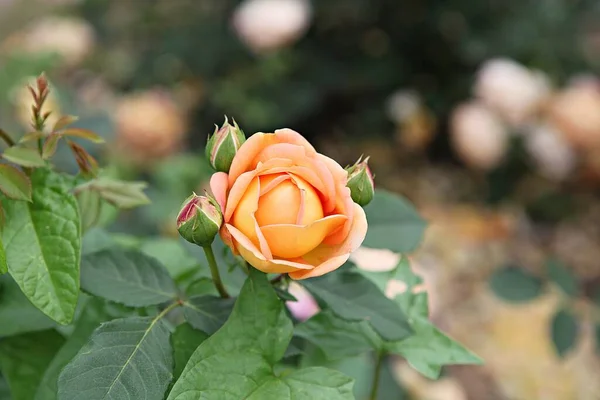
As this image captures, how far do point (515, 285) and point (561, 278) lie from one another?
0.08m

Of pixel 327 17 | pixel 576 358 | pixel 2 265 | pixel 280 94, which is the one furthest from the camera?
pixel 327 17

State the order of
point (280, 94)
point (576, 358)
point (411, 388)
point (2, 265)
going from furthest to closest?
point (280, 94), point (576, 358), point (411, 388), point (2, 265)

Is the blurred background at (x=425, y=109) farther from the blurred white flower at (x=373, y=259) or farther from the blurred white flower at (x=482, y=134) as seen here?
the blurred white flower at (x=373, y=259)

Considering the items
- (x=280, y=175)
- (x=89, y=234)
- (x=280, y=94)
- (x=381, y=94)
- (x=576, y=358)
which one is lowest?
(x=576, y=358)

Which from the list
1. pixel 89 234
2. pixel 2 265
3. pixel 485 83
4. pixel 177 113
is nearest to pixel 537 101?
pixel 485 83

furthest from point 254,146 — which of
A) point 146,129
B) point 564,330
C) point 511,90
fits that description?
point 511,90

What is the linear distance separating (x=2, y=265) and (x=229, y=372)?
12 cm

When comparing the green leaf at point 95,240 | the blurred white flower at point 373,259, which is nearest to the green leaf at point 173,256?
the green leaf at point 95,240

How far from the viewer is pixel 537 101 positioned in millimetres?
1345

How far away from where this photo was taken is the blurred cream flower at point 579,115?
4.30 ft

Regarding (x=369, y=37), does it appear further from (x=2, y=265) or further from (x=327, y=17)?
(x=2, y=265)

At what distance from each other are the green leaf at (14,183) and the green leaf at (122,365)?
0.26 feet

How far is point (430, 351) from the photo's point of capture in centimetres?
43

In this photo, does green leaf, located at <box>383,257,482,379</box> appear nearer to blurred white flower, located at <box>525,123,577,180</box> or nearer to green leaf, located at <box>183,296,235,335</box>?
green leaf, located at <box>183,296,235,335</box>
